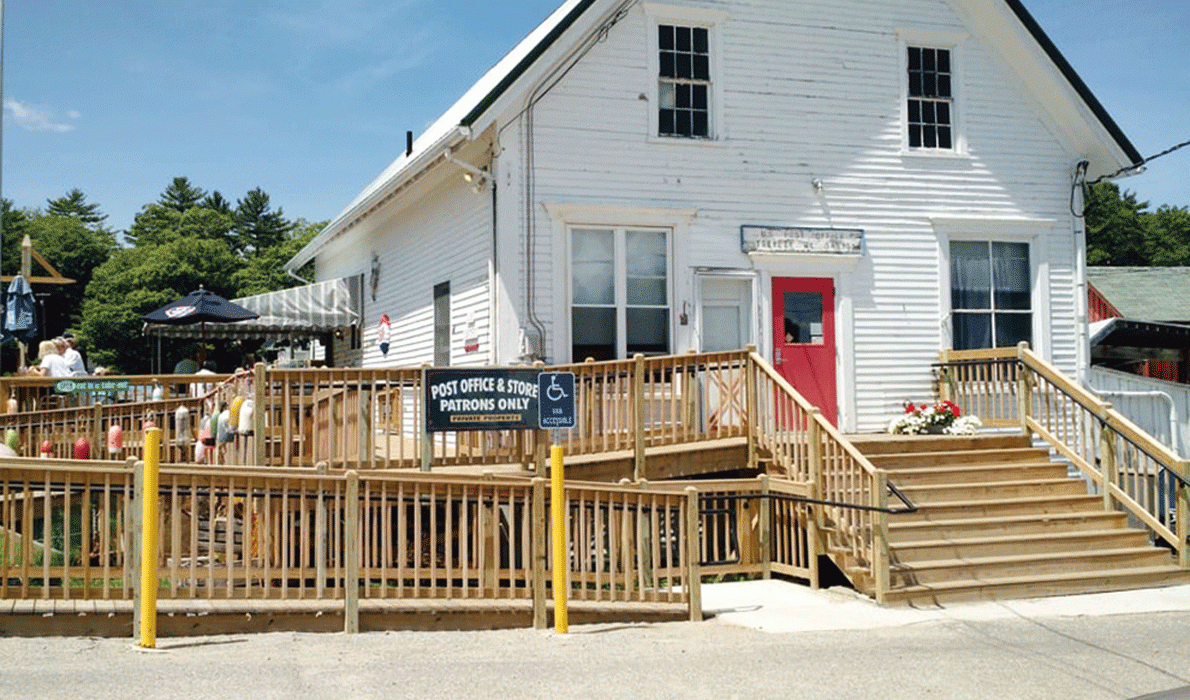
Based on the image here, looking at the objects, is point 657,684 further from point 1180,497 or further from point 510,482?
point 1180,497

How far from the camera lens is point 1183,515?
12.7 m

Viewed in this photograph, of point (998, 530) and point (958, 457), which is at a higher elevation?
point (958, 457)

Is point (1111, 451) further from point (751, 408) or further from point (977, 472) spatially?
point (751, 408)

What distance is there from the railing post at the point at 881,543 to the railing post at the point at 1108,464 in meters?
3.80

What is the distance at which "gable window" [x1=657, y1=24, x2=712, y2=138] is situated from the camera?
606 inches

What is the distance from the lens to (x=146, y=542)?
25.6 ft

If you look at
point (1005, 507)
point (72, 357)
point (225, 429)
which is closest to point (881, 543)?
point (1005, 507)

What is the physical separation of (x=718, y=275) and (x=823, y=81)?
3334 mm

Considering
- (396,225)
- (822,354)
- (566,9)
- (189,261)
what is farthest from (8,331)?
(189,261)

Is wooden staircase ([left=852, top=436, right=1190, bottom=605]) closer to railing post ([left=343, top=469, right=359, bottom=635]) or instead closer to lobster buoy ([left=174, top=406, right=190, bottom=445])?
railing post ([left=343, top=469, right=359, bottom=635])

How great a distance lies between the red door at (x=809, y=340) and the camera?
15758 millimetres

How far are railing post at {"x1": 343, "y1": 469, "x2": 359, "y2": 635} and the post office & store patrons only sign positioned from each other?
2280 mm

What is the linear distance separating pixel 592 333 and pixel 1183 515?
23.9 ft

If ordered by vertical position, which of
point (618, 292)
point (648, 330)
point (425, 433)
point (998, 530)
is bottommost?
point (998, 530)
